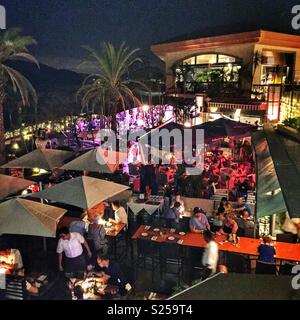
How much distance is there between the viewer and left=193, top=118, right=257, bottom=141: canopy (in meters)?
16.3

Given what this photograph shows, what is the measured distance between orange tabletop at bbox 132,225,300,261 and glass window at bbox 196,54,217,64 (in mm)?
19417

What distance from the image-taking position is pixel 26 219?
808 cm

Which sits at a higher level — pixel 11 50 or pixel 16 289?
pixel 11 50

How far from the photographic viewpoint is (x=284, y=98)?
21.3 metres

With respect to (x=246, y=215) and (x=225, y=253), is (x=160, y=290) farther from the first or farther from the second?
(x=246, y=215)

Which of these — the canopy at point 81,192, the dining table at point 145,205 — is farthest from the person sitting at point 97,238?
the dining table at point 145,205

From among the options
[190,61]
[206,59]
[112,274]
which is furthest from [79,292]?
[190,61]

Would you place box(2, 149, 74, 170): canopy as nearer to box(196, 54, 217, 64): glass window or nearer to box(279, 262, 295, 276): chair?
box(279, 262, 295, 276): chair

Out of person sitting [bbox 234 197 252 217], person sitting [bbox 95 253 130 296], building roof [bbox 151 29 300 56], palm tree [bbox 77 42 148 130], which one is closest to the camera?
person sitting [bbox 95 253 130 296]

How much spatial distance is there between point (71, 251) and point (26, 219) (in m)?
1.33

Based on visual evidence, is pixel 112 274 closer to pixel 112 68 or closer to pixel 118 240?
pixel 118 240

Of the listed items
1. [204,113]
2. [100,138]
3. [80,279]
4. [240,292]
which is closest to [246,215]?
[80,279]

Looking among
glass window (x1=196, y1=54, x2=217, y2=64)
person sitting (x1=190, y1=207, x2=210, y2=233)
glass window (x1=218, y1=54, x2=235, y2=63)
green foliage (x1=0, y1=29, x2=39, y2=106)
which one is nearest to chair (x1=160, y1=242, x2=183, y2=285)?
person sitting (x1=190, y1=207, x2=210, y2=233)
